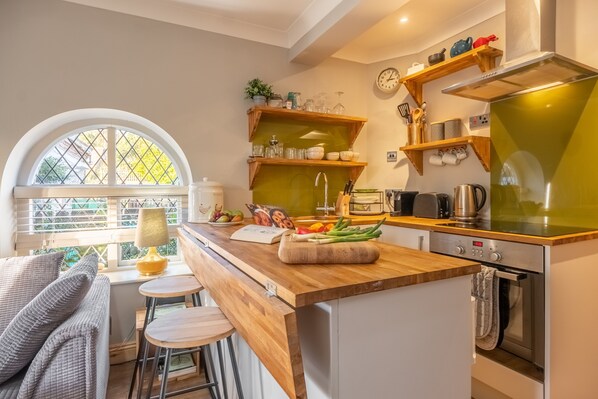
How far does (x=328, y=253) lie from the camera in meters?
1.04

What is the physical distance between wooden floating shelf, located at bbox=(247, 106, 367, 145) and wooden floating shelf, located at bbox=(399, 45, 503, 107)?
1.67 feet

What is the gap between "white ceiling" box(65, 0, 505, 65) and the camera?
2361 mm

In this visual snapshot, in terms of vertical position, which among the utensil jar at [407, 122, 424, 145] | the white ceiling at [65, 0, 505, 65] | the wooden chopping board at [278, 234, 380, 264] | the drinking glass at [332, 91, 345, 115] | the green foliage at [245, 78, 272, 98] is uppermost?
the white ceiling at [65, 0, 505, 65]

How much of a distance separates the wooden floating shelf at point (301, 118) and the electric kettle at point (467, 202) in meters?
1.16

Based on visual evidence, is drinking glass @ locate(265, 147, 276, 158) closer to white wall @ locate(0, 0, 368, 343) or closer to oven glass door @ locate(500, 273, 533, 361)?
white wall @ locate(0, 0, 368, 343)

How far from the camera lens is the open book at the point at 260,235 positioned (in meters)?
1.41

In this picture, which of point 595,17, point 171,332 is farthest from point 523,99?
point 171,332

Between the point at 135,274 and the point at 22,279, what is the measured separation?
0.99 meters

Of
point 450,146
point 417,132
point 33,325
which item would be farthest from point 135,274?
point 450,146

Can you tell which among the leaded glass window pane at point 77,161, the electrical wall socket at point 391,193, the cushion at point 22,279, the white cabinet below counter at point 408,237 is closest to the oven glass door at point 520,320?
the white cabinet below counter at point 408,237

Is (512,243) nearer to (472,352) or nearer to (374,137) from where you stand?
(472,352)

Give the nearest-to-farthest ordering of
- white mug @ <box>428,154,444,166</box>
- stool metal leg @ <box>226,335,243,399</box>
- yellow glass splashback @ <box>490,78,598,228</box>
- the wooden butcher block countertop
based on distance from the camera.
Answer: the wooden butcher block countertop < stool metal leg @ <box>226,335,243,399</box> < yellow glass splashback @ <box>490,78,598,228</box> < white mug @ <box>428,154,444,166</box>

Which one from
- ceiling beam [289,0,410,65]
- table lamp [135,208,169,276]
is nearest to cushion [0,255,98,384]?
table lamp [135,208,169,276]

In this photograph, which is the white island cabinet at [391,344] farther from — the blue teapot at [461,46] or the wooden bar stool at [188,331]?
the blue teapot at [461,46]
